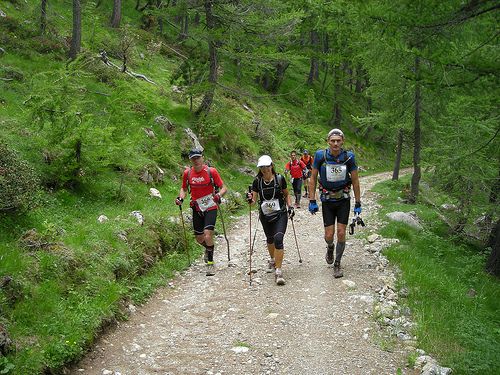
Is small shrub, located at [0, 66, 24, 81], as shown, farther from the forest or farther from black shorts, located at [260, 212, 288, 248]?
black shorts, located at [260, 212, 288, 248]

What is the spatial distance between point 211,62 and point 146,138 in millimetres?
5124

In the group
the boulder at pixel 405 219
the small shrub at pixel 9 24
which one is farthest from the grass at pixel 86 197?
the boulder at pixel 405 219

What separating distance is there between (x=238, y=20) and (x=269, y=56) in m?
2.03

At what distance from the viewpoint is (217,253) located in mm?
11422

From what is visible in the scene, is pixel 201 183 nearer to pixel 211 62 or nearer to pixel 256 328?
pixel 256 328

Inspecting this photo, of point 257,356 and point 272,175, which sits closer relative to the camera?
point 257,356

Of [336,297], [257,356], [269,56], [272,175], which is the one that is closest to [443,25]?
[272,175]

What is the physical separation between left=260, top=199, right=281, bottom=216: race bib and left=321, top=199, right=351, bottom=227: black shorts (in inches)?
36.1

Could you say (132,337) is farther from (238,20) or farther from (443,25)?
(238,20)

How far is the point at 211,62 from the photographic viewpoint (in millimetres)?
19047

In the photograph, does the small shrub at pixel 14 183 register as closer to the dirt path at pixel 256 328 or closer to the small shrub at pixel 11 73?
the dirt path at pixel 256 328

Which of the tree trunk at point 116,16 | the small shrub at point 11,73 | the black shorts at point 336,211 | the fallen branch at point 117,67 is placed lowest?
the black shorts at point 336,211

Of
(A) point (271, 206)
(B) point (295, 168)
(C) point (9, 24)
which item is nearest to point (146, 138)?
(B) point (295, 168)

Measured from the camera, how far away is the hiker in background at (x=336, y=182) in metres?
8.81
